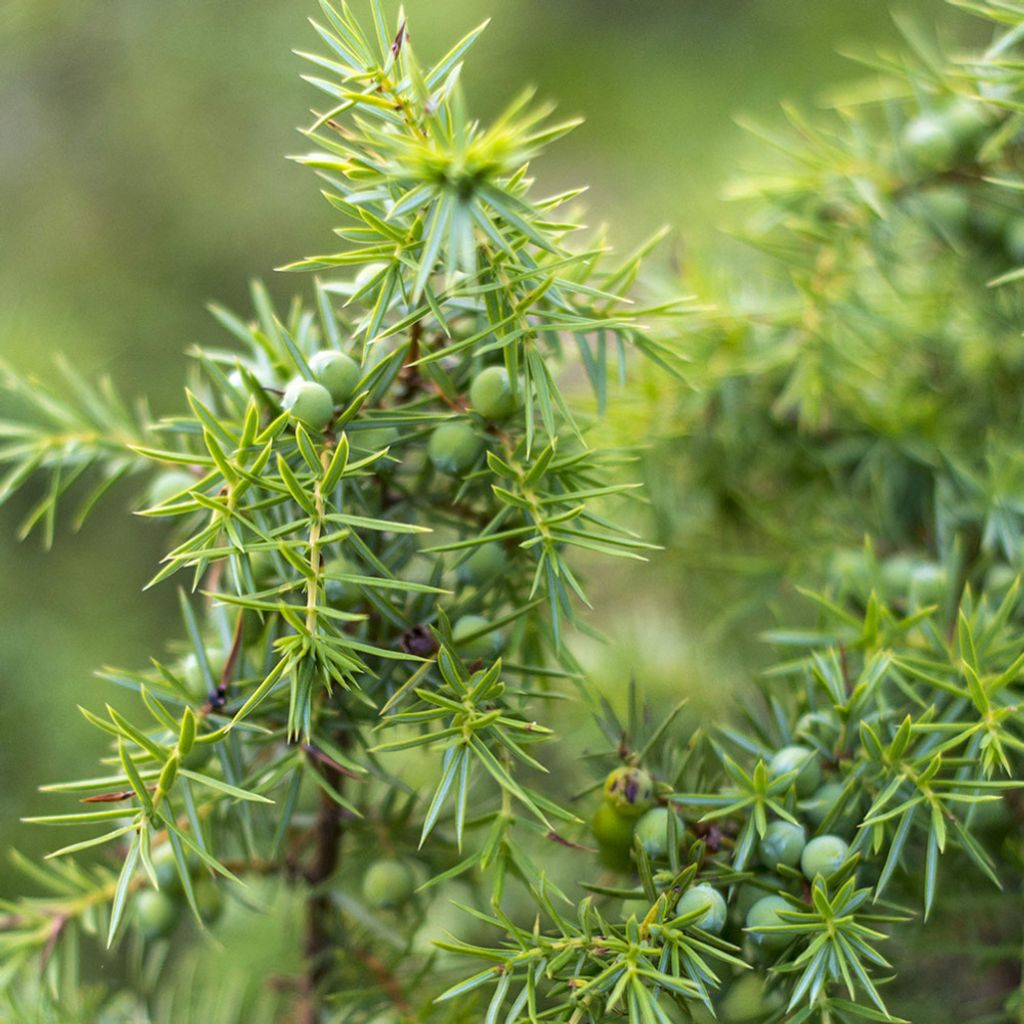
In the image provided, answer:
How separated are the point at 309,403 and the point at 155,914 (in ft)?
0.63

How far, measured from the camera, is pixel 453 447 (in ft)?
1.01

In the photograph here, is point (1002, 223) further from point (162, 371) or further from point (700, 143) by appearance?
point (700, 143)

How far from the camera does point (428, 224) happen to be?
0.26 m

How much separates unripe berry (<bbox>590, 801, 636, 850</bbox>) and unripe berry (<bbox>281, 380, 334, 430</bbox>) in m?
0.15

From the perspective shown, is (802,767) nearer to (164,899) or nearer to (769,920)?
(769,920)

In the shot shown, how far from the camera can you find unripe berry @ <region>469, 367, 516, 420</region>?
0.30 metres

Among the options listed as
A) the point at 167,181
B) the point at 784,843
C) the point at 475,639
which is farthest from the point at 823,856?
the point at 167,181

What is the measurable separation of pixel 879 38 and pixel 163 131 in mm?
827

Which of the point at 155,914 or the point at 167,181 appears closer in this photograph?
the point at 155,914

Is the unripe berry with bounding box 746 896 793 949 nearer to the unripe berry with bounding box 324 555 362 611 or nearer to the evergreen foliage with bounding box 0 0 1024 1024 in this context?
the evergreen foliage with bounding box 0 0 1024 1024

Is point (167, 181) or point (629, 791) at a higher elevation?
point (167, 181)

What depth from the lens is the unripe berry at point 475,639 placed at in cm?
31

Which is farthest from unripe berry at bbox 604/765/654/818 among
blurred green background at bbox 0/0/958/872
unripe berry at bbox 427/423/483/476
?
blurred green background at bbox 0/0/958/872

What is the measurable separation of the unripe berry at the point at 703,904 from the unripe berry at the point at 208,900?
0.59 feet
